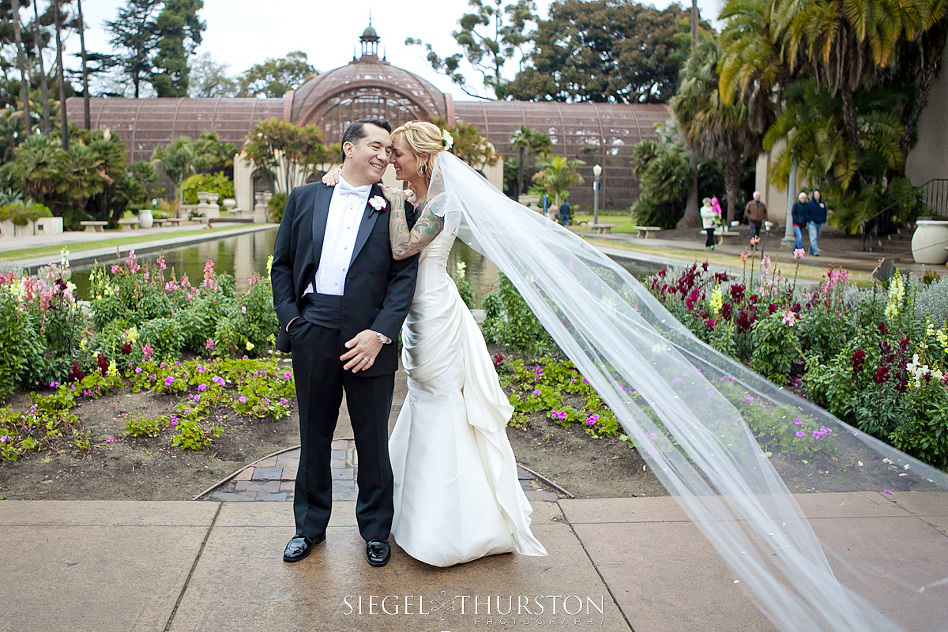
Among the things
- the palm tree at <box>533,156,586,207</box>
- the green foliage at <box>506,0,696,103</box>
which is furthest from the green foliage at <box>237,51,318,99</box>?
the palm tree at <box>533,156,586,207</box>

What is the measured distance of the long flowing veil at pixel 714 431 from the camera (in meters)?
2.41

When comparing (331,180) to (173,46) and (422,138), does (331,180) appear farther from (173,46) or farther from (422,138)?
(173,46)

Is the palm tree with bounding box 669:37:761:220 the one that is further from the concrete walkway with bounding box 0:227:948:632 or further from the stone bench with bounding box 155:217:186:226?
the concrete walkway with bounding box 0:227:948:632

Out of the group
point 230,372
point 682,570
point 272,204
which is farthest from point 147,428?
point 272,204

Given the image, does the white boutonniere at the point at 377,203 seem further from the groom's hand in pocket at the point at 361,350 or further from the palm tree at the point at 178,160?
the palm tree at the point at 178,160

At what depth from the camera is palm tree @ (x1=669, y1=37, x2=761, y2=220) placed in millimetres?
25594

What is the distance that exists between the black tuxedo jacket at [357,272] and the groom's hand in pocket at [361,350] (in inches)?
1.7

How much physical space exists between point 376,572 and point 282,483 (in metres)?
1.23

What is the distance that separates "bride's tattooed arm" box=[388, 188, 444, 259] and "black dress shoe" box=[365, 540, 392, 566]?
113 cm

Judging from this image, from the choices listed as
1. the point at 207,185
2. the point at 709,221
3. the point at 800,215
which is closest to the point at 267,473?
the point at 800,215

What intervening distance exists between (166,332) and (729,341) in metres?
4.22

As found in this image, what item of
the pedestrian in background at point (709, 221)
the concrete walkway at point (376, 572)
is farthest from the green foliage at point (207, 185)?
the concrete walkway at point (376, 572)

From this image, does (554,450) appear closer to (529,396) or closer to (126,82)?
(529,396)

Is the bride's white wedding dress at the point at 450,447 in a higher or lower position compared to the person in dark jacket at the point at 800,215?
lower
